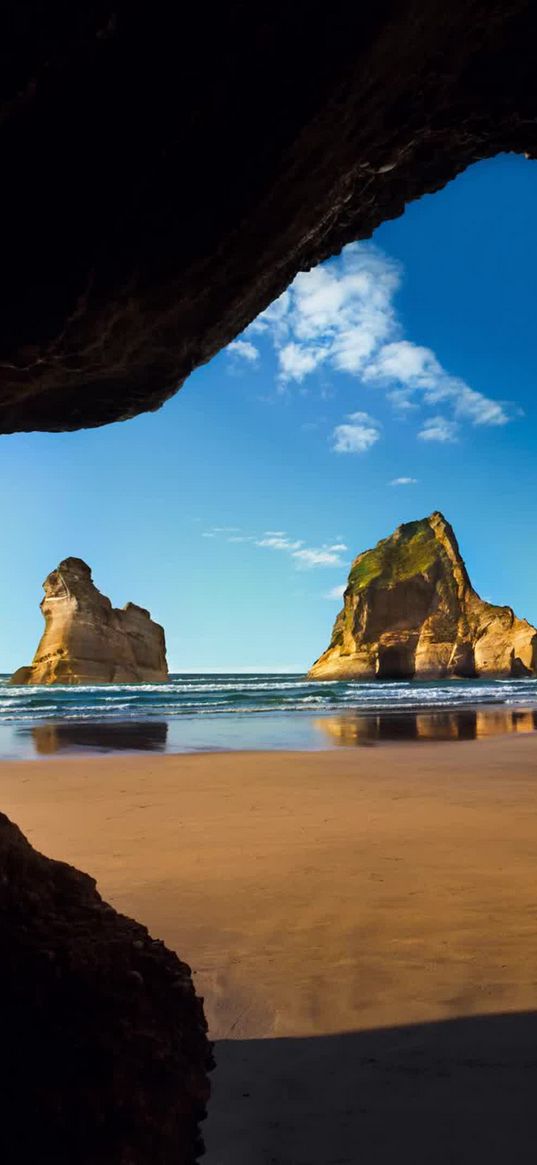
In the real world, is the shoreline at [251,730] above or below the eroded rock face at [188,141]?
below

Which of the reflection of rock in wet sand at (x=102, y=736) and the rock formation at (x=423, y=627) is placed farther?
the rock formation at (x=423, y=627)

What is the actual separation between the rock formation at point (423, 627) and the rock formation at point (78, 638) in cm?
2557

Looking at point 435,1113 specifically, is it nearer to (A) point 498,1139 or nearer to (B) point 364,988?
(A) point 498,1139

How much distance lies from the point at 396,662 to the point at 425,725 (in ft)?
183

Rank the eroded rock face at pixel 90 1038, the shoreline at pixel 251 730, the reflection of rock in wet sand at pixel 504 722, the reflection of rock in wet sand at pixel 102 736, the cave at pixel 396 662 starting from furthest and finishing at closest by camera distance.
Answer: the cave at pixel 396 662, the reflection of rock in wet sand at pixel 504 722, the reflection of rock in wet sand at pixel 102 736, the shoreline at pixel 251 730, the eroded rock face at pixel 90 1038

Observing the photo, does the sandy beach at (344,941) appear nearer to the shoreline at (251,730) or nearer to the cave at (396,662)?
the shoreline at (251,730)

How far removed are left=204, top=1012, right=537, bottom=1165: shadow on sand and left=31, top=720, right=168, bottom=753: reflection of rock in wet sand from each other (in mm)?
9678

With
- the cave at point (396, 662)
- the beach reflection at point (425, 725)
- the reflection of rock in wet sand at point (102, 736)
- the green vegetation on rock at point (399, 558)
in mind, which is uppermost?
the green vegetation on rock at point (399, 558)

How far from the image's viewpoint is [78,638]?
5422cm

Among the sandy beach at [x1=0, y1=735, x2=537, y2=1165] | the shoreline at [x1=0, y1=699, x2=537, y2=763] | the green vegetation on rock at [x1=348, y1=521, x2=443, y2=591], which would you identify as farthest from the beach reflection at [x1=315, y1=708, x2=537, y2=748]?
the green vegetation on rock at [x1=348, y1=521, x2=443, y2=591]

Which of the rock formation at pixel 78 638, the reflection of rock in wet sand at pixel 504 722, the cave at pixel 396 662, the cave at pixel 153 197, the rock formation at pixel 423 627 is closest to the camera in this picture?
the cave at pixel 153 197

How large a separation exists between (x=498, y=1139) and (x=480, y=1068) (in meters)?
0.36

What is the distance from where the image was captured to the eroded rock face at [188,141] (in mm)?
1875

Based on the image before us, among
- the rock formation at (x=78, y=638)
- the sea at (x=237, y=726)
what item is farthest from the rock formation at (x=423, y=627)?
the sea at (x=237, y=726)
